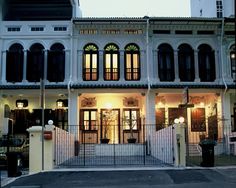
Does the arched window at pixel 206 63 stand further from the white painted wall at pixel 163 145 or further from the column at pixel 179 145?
the column at pixel 179 145

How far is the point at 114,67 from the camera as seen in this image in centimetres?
2727

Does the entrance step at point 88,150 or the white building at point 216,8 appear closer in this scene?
the entrance step at point 88,150

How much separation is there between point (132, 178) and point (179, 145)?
13.3 feet

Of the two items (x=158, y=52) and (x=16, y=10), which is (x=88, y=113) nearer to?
(x=158, y=52)

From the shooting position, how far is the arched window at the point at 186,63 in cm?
2739

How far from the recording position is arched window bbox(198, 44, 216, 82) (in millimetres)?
27422

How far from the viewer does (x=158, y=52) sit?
2734 cm

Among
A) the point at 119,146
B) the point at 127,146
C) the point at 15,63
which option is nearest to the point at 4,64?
the point at 15,63

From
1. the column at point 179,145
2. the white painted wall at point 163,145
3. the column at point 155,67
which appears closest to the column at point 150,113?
the column at point 155,67

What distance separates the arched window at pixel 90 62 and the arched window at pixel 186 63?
5.70 metres

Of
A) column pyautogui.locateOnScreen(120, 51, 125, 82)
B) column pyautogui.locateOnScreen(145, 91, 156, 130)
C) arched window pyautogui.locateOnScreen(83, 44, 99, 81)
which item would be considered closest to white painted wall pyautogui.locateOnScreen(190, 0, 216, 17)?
column pyautogui.locateOnScreen(120, 51, 125, 82)

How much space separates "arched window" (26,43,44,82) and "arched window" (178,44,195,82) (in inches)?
368

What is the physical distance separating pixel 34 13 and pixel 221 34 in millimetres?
13587

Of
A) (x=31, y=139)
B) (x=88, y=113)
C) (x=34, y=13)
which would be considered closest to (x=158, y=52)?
(x=88, y=113)
